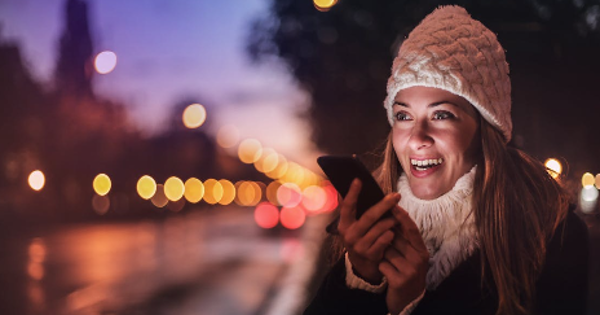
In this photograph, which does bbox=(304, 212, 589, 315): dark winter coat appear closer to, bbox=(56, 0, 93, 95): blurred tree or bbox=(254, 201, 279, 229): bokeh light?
bbox=(254, 201, 279, 229): bokeh light

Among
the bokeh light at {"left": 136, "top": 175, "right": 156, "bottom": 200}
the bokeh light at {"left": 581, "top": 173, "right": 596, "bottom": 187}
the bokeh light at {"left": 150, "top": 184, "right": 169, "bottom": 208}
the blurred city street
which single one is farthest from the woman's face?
the bokeh light at {"left": 136, "top": 175, "right": 156, "bottom": 200}

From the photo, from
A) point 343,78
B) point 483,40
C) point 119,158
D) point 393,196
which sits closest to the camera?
point 393,196

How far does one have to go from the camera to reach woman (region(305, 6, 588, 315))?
213 centimetres

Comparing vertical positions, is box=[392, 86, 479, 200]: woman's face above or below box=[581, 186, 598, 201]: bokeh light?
below

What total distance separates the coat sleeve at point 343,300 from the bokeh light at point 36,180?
146 ft

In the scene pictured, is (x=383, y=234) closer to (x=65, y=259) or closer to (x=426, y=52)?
(x=426, y=52)

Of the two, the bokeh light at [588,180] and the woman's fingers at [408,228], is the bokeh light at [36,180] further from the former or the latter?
the woman's fingers at [408,228]

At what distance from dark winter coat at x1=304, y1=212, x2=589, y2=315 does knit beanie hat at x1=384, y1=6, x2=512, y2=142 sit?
0.46 meters

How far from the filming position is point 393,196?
196 centimetres

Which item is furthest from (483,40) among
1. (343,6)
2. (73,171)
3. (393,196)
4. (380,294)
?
(73,171)

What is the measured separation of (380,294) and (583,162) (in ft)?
22.0

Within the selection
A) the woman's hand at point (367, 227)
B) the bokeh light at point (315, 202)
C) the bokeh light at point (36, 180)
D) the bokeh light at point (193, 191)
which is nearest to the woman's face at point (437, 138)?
the woman's hand at point (367, 227)

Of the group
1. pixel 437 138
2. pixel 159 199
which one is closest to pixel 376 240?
pixel 437 138

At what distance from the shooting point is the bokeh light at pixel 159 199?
5489 centimetres
